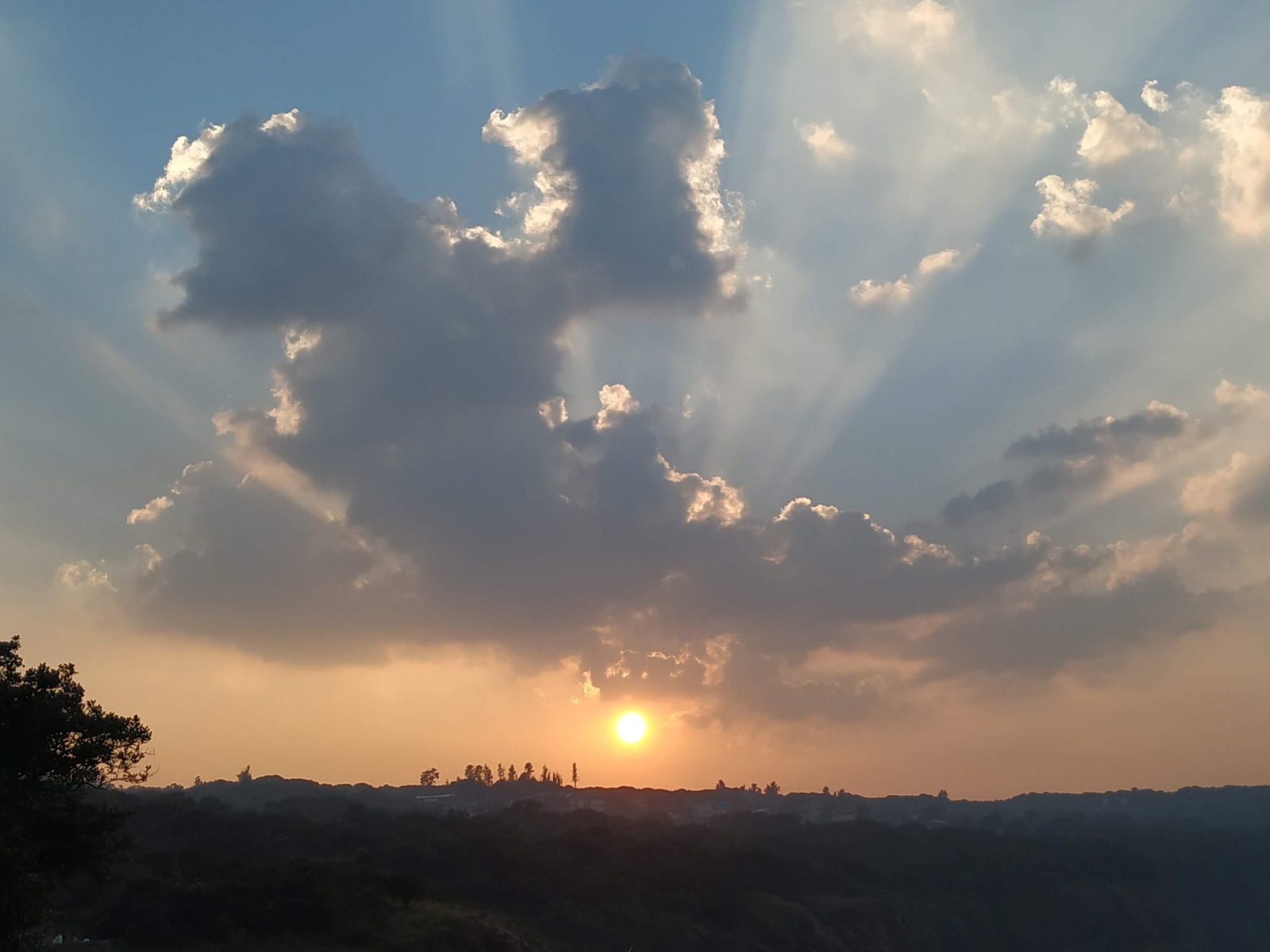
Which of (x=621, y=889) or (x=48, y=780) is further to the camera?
(x=621, y=889)

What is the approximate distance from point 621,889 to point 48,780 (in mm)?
84733

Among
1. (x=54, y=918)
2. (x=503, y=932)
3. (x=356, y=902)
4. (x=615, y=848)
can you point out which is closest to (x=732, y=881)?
(x=615, y=848)

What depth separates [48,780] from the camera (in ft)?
122

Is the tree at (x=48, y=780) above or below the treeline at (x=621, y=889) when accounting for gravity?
above

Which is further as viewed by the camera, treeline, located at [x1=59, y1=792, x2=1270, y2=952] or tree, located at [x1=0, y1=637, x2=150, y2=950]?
treeline, located at [x1=59, y1=792, x2=1270, y2=952]

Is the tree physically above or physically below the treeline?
above

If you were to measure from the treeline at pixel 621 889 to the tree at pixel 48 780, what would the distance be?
2715mm

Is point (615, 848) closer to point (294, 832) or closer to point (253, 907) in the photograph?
point (294, 832)

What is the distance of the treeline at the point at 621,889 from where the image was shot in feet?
230

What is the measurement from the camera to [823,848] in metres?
169

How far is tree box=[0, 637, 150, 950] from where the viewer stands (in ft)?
106

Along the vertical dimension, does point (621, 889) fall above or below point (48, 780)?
below

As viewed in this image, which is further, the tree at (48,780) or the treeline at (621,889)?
the treeline at (621,889)

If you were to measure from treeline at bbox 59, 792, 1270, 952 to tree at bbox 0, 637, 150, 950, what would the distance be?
2.72 meters
